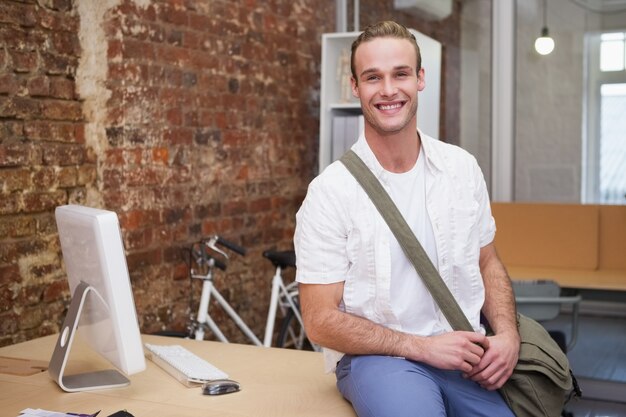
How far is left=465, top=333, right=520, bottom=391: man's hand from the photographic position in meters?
2.06

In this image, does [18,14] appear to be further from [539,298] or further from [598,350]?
[598,350]

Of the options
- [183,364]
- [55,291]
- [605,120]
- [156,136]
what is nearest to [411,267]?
[183,364]

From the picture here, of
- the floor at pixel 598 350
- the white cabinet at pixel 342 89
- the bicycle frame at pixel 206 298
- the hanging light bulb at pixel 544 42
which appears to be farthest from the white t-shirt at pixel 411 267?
the hanging light bulb at pixel 544 42

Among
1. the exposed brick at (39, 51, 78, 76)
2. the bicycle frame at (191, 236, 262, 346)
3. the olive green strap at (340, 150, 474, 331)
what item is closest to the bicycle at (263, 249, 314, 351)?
the bicycle frame at (191, 236, 262, 346)

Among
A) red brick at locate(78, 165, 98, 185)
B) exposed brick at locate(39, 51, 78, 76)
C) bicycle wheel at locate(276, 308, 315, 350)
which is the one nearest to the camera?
exposed brick at locate(39, 51, 78, 76)

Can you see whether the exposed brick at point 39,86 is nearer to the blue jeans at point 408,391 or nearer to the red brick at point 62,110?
A: the red brick at point 62,110

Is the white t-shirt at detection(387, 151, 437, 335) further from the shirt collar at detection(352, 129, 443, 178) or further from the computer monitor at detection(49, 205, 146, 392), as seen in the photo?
the computer monitor at detection(49, 205, 146, 392)

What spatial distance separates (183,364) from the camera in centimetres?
239

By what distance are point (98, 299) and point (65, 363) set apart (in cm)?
21

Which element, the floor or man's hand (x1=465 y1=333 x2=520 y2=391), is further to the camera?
the floor

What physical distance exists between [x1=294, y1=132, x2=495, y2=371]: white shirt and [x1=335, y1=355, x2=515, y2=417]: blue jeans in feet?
0.41

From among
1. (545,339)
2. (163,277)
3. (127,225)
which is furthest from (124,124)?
(545,339)

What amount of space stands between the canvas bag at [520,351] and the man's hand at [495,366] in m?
0.03

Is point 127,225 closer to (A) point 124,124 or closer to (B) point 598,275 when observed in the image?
(A) point 124,124
